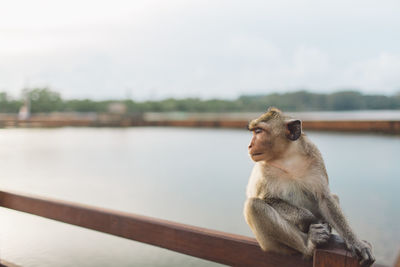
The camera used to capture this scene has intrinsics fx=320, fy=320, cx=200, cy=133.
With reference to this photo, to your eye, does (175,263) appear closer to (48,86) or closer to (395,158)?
(395,158)

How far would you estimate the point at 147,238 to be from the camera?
1158 mm

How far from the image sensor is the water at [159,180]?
5020 millimetres

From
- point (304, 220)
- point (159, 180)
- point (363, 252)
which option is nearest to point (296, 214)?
point (304, 220)

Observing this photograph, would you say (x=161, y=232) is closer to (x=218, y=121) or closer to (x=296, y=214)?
(x=296, y=214)

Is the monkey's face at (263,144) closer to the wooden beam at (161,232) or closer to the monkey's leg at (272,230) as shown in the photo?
the monkey's leg at (272,230)

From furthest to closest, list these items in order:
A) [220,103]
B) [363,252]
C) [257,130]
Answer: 1. [220,103]
2. [257,130]
3. [363,252]

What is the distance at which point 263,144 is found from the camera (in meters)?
1.08

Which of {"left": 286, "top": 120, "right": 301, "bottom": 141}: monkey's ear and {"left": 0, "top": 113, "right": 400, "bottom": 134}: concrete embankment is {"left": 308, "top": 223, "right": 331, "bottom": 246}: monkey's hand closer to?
{"left": 286, "top": 120, "right": 301, "bottom": 141}: monkey's ear

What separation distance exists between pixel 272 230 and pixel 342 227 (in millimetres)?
218

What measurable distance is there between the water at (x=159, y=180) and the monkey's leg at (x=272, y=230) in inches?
119

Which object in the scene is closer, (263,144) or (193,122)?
(263,144)

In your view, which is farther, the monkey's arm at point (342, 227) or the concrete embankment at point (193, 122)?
the concrete embankment at point (193, 122)

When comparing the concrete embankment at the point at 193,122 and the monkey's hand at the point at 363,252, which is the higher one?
the concrete embankment at the point at 193,122

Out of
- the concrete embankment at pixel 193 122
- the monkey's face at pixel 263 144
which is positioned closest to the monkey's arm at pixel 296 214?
the monkey's face at pixel 263 144
